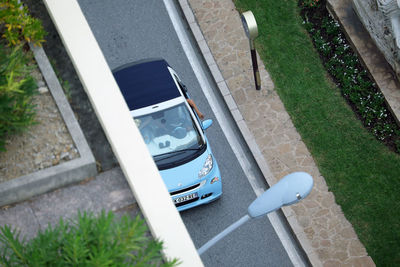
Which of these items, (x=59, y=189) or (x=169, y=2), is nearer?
(x=59, y=189)

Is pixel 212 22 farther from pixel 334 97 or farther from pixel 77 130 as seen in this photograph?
pixel 77 130

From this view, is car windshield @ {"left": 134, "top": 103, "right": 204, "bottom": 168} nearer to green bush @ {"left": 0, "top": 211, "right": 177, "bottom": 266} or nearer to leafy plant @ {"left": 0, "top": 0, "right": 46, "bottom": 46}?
leafy plant @ {"left": 0, "top": 0, "right": 46, "bottom": 46}

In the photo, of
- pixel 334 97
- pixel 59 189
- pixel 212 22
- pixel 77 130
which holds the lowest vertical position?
pixel 334 97

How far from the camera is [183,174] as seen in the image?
1066cm

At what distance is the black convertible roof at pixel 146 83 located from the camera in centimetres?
1080

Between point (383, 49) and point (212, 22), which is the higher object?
point (212, 22)

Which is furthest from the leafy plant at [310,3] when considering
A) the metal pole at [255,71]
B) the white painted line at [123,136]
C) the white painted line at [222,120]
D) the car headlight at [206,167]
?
the white painted line at [123,136]

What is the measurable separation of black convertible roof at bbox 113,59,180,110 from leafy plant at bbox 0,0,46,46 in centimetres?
460

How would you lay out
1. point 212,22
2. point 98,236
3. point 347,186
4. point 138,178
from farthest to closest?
point 212,22 → point 347,186 → point 138,178 → point 98,236

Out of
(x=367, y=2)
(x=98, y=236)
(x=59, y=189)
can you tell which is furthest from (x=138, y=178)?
(x=367, y=2)

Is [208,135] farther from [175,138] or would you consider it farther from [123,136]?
[123,136]

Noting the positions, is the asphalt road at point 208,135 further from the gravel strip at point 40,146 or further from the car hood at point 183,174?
the gravel strip at point 40,146

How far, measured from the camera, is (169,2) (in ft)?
45.7

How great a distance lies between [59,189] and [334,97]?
8.65 metres
